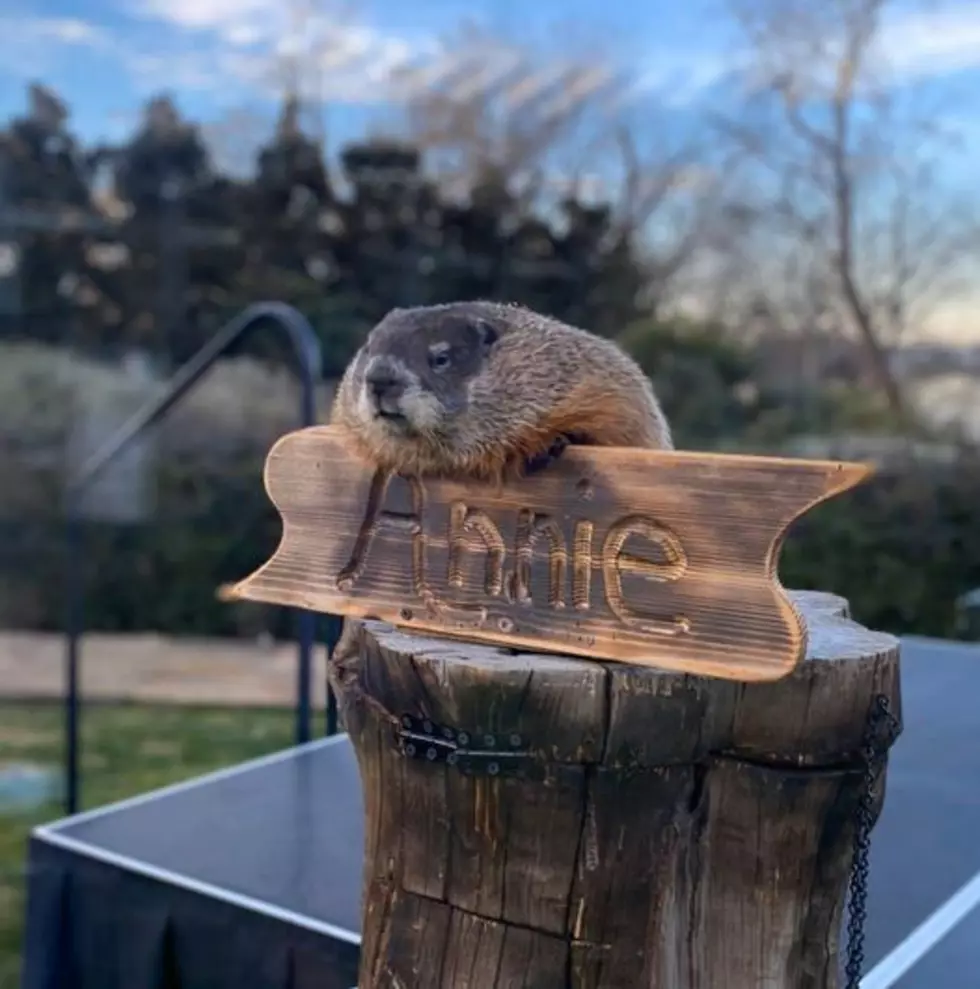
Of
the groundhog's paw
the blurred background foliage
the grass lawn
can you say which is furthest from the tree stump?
the blurred background foliage

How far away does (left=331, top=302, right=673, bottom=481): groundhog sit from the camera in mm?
1265

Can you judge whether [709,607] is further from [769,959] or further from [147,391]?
[147,391]

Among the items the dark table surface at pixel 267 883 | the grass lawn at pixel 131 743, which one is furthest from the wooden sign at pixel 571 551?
the grass lawn at pixel 131 743

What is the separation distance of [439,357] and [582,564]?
0.27 m

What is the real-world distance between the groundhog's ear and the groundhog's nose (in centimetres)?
11

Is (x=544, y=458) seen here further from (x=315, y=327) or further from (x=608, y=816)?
(x=315, y=327)

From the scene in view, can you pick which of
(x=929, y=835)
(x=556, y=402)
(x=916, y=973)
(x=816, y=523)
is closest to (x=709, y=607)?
(x=556, y=402)

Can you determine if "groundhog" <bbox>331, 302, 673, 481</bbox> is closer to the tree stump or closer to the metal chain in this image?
the tree stump

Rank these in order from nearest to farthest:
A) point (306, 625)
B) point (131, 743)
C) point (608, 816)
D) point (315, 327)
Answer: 1. point (608, 816)
2. point (306, 625)
3. point (131, 743)
4. point (315, 327)

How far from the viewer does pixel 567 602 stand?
1.23 meters

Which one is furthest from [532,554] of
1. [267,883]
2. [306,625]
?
[306,625]

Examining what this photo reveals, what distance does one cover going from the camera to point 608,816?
1161 mm

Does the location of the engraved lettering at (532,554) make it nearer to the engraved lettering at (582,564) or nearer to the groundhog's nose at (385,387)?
the engraved lettering at (582,564)

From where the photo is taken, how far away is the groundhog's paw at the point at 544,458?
4.15 ft
